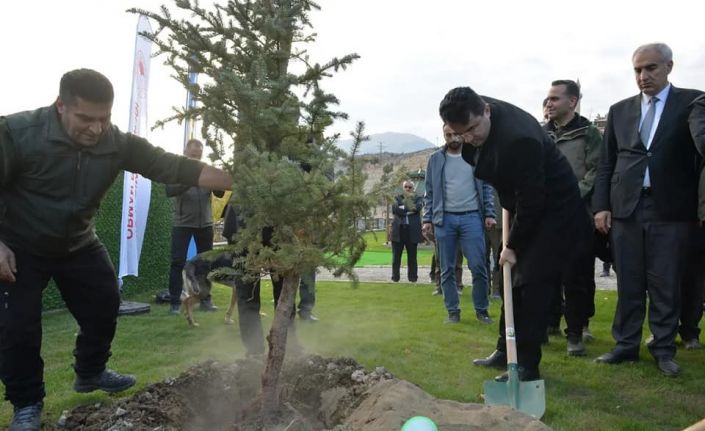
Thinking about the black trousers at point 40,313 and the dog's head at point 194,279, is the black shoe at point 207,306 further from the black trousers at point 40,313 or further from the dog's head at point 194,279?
the black trousers at point 40,313

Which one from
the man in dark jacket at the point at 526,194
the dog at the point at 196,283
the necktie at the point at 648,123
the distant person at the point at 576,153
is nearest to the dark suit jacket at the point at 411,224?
the dog at the point at 196,283

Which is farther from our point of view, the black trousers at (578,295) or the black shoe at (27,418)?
the black trousers at (578,295)

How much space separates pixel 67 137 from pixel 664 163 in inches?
165

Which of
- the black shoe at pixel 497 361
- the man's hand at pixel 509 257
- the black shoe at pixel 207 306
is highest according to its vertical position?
the man's hand at pixel 509 257

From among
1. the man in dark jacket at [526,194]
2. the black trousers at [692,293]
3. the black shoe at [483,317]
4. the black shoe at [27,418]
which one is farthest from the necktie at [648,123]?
the black shoe at [27,418]

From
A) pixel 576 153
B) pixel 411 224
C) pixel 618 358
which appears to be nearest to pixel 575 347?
pixel 618 358

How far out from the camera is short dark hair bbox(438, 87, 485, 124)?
361cm

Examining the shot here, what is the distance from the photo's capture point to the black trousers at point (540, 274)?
13.2 ft

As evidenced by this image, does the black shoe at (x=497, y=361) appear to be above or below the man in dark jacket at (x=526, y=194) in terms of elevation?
below

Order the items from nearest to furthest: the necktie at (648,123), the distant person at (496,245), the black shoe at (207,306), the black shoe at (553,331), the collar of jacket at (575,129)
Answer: the necktie at (648,123)
the collar of jacket at (575,129)
the black shoe at (553,331)
the distant person at (496,245)
the black shoe at (207,306)

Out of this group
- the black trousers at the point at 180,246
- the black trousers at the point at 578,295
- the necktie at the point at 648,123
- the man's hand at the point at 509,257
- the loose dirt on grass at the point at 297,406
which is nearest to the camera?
the loose dirt on grass at the point at 297,406

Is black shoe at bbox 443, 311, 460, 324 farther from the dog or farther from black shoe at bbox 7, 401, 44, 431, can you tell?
black shoe at bbox 7, 401, 44, 431

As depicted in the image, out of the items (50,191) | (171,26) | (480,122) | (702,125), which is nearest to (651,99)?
(702,125)

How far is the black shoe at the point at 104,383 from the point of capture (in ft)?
12.5
